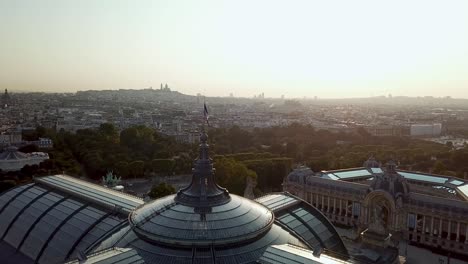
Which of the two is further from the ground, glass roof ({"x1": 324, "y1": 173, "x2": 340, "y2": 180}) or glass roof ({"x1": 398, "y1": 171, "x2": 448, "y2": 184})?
A: glass roof ({"x1": 398, "y1": 171, "x2": 448, "y2": 184})

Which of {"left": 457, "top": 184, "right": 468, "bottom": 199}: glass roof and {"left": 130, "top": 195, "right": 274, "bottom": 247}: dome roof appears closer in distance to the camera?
{"left": 130, "top": 195, "right": 274, "bottom": 247}: dome roof

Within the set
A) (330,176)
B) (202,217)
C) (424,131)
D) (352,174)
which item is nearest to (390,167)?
(330,176)

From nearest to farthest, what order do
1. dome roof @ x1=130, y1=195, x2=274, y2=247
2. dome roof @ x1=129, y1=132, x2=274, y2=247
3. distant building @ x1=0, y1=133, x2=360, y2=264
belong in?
distant building @ x1=0, y1=133, x2=360, y2=264 < dome roof @ x1=130, y1=195, x2=274, y2=247 < dome roof @ x1=129, y1=132, x2=274, y2=247

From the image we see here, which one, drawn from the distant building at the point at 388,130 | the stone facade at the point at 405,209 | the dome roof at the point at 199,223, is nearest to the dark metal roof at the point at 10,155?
the stone facade at the point at 405,209

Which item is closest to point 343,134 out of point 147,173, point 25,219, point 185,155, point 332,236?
point 185,155

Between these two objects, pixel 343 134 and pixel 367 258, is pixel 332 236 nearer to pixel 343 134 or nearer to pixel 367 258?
pixel 367 258

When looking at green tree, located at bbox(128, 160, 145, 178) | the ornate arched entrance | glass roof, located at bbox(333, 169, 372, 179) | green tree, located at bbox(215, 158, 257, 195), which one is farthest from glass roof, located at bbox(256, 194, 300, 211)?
green tree, located at bbox(128, 160, 145, 178)

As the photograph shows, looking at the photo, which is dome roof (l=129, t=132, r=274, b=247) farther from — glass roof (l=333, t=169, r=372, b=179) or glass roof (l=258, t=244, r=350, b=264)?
glass roof (l=333, t=169, r=372, b=179)

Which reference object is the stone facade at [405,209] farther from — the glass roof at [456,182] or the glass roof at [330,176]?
the glass roof at [330,176]

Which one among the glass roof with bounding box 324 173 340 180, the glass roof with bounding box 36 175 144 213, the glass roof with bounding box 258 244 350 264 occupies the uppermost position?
the glass roof with bounding box 258 244 350 264
